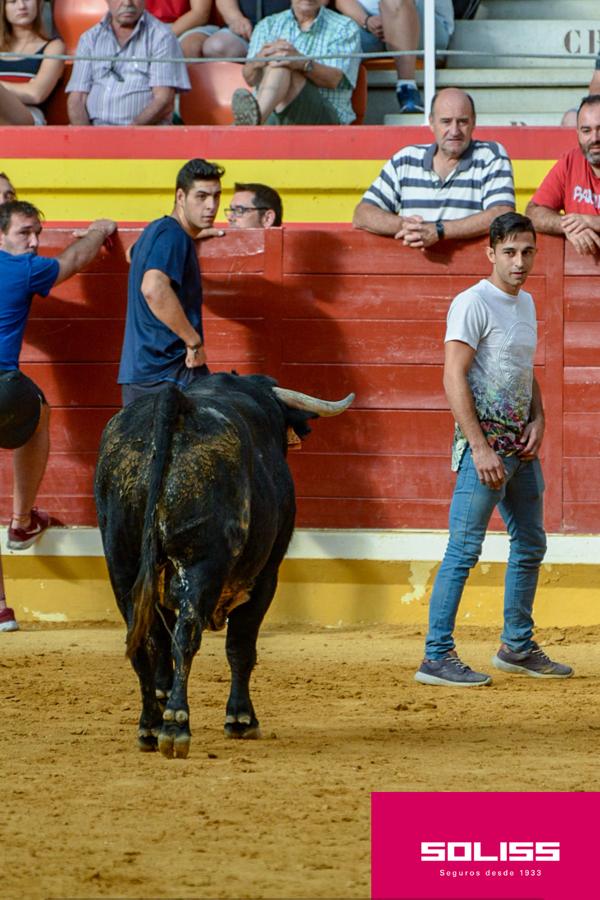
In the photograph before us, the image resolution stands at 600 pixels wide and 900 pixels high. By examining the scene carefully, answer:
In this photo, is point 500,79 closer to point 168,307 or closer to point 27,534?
point 168,307

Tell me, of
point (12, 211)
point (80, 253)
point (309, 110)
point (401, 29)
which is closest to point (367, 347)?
point (80, 253)

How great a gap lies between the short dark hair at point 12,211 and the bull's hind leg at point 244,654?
9.16 feet

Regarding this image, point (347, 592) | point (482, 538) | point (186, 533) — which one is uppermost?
point (186, 533)

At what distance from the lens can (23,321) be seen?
7312mm

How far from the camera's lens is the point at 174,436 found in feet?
15.2

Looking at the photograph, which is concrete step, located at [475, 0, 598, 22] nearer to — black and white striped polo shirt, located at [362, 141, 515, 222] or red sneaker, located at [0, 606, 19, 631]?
black and white striped polo shirt, located at [362, 141, 515, 222]

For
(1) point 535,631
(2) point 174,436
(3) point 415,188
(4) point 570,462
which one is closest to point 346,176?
(3) point 415,188

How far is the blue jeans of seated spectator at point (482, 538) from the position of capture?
5.93 meters

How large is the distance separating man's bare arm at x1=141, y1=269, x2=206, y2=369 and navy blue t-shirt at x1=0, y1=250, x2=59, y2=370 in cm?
68

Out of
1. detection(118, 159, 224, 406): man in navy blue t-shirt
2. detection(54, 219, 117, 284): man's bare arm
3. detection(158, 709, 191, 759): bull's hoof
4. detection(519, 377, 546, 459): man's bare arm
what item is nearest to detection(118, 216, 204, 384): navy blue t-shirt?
detection(118, 159, 224, 406): man in navy blue t-shirt

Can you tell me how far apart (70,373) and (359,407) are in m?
1.43

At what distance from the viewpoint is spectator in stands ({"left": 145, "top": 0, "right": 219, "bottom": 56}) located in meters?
9.87

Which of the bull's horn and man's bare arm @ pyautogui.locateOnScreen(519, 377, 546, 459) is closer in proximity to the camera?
the bull's horn

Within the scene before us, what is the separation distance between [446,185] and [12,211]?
6.51 ft
